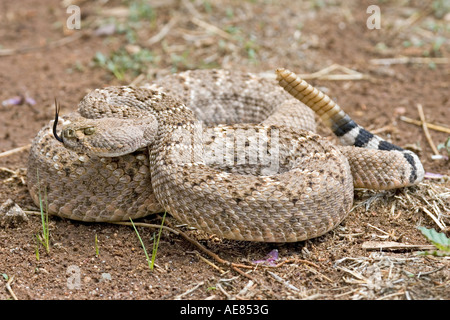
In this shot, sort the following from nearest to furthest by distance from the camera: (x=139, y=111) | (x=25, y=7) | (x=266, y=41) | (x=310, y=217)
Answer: (x=310, y=217), (x=139, y=111), (x=266, y=41), (x=25, y=7)

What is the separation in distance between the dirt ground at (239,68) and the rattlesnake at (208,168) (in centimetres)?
30

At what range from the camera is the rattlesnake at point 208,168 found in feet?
17.0

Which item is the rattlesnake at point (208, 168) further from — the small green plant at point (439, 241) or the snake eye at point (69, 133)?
the small green plant at point (439, 241)

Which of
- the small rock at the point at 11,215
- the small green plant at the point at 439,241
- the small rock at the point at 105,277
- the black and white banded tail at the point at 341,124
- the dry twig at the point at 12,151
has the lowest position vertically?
the small rock at the point at 105,277

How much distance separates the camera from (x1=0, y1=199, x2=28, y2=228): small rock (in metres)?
5.85

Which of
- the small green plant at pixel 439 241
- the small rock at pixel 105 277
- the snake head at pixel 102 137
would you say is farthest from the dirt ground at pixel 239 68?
the snake head at pixel 102 137

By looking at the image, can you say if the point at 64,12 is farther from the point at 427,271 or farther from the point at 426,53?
the point at 427,271

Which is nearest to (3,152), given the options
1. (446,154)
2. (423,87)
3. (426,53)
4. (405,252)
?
(405,252)

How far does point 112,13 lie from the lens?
11.0 metres

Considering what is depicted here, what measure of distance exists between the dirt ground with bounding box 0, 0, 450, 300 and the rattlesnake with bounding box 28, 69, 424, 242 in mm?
297

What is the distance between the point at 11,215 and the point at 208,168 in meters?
2.20

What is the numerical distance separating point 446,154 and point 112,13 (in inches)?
276

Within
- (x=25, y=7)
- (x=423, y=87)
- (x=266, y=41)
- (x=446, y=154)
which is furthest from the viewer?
(x=25, y=7)
